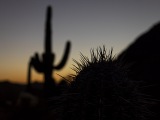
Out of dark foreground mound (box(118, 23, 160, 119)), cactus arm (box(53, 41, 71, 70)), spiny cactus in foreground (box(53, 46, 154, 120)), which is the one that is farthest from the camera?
cactus arm (box(53, 41, 71, 70))

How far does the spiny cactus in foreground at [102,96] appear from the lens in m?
3.39

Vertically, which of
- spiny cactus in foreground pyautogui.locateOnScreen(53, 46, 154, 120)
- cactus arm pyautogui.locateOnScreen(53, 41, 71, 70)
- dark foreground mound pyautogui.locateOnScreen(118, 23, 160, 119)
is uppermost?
cactus arm pyautogui.locateOnScreen(53, 41, 71, 70)

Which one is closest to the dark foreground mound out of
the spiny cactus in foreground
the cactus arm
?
the spiny cactus in foreground

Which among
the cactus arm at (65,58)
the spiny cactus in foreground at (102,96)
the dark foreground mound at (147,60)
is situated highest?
the cactus arm at (65,58)

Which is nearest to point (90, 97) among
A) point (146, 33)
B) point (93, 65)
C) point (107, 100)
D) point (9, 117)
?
point (107, 100)

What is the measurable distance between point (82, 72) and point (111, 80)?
14.7 inches

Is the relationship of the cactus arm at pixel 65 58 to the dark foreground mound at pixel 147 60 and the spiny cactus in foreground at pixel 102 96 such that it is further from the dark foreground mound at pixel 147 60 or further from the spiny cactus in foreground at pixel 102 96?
the spiny cactus in foreground at pixel 102 96

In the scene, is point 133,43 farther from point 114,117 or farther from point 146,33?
point 114,117

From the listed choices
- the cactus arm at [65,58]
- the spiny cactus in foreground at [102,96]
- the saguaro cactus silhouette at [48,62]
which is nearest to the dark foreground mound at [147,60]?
the spiny cactus in foreground at [102,96]

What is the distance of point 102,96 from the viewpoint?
3422 millimetres

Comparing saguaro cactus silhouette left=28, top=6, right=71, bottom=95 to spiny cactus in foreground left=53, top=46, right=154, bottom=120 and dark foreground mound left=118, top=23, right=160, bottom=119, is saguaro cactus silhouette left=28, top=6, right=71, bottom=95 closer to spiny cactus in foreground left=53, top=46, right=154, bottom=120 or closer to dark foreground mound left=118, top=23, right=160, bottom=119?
dark foreground mound left=118, top=23, right=160, bottom=119

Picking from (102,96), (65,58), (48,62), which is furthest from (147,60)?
(48,62)

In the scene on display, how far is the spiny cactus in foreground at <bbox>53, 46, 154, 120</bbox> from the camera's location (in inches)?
134

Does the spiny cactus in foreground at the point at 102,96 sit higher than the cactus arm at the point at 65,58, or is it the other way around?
the cactus arm at the point at 65,58
